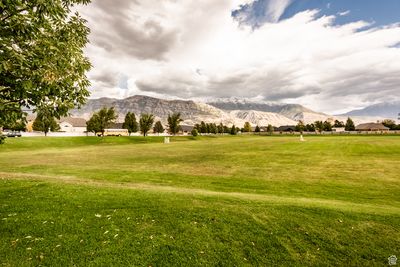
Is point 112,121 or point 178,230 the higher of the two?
point 112,121

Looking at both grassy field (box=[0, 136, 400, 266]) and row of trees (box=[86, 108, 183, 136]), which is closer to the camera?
grassy field (box=[0, 136, 400, 266])

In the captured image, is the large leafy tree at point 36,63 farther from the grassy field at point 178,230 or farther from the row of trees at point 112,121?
the row of trees at point 112,121

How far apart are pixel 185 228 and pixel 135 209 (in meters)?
2.89

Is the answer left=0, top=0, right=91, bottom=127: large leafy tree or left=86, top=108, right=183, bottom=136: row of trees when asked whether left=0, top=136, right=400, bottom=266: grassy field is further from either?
left=86, top=108, right=183, bottom=136: row of trees

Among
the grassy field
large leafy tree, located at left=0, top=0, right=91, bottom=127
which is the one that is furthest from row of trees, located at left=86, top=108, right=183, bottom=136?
large leafy tree, located at left=0, top=0, right=91, bottom=127

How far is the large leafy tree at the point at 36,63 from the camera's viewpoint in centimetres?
828

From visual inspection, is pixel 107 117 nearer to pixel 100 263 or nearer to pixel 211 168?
pixel 211 168

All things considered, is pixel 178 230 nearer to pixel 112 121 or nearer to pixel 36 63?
pixel 36 63

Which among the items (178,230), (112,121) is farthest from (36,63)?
(112,121)

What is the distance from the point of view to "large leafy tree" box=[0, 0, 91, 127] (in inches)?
326

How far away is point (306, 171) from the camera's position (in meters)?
25.3

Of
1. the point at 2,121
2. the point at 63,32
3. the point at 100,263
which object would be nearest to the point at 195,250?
the point at 100,263

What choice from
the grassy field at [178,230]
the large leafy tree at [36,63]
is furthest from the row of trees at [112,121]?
the large leafy tree at [36,63]

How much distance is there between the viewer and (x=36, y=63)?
28.0 feet
